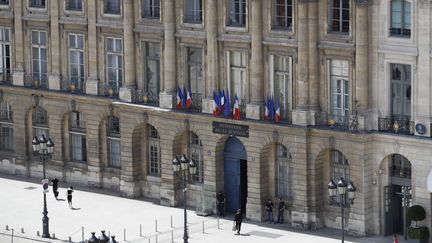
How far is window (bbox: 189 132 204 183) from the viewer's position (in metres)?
112

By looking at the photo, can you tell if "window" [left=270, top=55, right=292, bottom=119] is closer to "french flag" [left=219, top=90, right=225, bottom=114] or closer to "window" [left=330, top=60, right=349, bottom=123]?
"window" [left=330, top=60, right=349, bottom=123]

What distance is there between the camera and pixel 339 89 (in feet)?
343

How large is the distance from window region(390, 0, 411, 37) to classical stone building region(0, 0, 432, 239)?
0.08 metres

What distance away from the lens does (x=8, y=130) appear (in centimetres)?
12438

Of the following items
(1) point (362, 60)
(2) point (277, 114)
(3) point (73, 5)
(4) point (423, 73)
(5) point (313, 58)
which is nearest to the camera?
(4) point (423, 73)

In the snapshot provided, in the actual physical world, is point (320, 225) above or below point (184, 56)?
below

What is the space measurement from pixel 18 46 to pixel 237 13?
1942 centimetres

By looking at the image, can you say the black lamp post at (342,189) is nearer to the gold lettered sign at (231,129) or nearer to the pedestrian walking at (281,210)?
the pedestrian walking at (281,210)

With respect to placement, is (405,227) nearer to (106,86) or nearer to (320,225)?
(320,225)

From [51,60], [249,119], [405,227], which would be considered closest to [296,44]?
[249,119]

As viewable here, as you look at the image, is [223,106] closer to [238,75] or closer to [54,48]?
[238,75]

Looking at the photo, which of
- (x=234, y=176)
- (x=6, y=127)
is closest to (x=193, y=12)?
(x=234, y=176)

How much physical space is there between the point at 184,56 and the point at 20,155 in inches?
679

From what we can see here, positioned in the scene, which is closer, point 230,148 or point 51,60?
point 230,148
